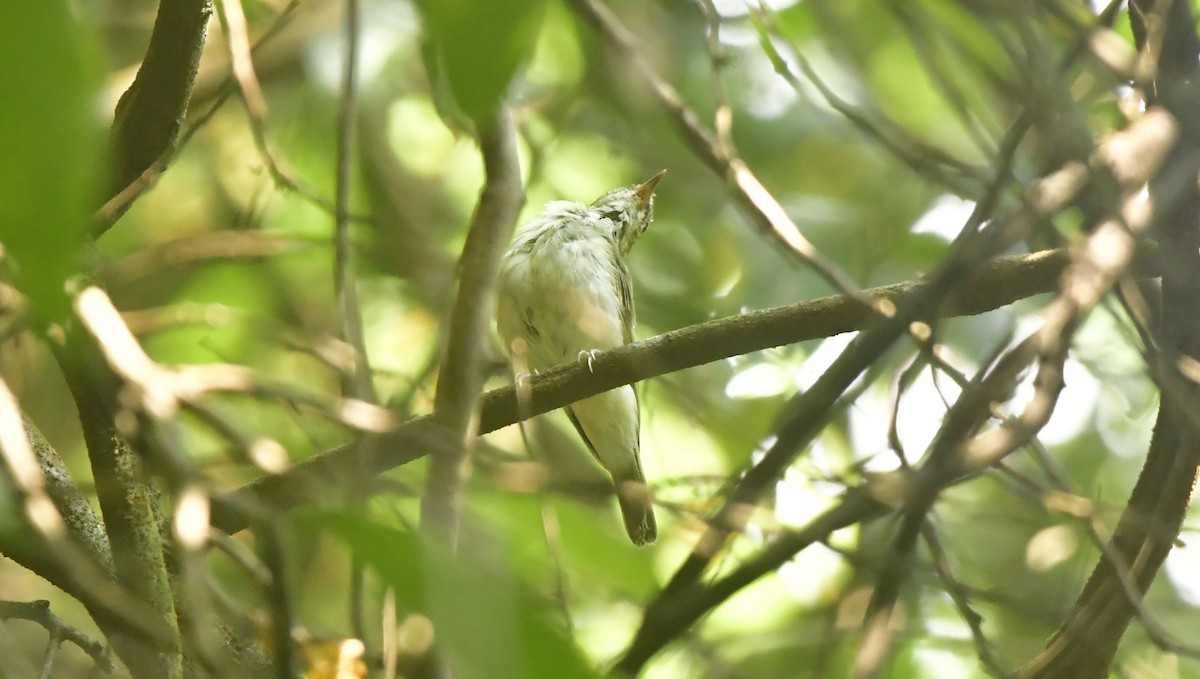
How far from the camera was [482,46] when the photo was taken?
0.68 meters

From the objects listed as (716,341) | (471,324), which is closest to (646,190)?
(716,341)

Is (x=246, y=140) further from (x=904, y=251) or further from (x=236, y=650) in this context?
(x=236, y=650)

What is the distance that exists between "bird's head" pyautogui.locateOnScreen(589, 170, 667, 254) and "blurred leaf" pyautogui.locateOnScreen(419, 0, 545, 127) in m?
3.45

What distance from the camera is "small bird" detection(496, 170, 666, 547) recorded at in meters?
3.88

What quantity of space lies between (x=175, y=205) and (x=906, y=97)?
2792mm

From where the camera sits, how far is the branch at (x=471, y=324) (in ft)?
3.89

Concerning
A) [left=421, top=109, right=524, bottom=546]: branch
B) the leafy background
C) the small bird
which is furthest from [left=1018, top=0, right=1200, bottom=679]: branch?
the small bird

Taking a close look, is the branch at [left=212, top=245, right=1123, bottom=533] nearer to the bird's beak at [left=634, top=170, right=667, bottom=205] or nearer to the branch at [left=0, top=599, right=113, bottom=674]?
the branch at [left=0, top=599, right=113, bottom=674]

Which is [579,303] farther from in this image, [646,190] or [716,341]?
[716,341]

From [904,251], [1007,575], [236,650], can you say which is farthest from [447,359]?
[1007,575]

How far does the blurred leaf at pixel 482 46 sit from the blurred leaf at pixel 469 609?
0.27 m

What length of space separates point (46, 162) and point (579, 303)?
3.29m

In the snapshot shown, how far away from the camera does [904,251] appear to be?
3.34 m

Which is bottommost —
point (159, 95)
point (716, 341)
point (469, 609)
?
point (469, 609)
